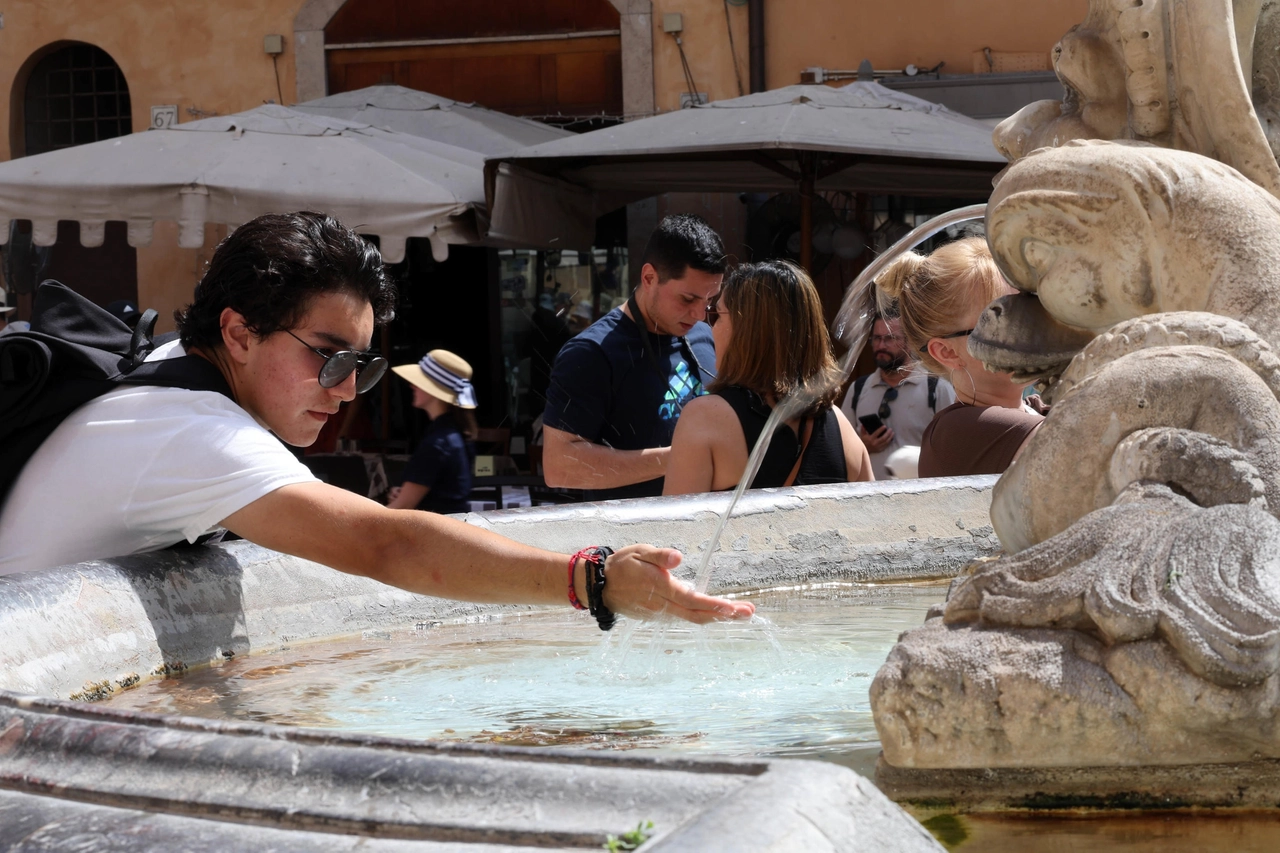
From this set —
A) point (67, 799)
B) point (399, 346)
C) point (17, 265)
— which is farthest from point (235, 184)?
point (67, 799)

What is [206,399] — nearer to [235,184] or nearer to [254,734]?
[254,734]

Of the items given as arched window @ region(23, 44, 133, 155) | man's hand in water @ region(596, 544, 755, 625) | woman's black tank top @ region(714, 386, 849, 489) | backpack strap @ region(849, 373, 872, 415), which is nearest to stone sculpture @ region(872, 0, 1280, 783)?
man's hand in water @ region(596, 544, 755, 625)

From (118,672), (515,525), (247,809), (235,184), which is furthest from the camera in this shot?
(235,184)

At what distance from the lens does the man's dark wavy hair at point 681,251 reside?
458 cm

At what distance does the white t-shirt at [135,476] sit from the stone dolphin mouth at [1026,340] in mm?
1158

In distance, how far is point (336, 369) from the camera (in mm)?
2529

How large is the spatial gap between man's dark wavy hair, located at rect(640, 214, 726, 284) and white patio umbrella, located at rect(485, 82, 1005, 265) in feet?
10.1

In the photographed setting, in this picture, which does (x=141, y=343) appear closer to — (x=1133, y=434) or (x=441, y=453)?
(x=1133, y=434)

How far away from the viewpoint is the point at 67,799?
4.20ft

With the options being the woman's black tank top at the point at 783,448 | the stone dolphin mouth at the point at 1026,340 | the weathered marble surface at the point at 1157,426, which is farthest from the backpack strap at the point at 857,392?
the weathered marble surface at the point at 1157,426

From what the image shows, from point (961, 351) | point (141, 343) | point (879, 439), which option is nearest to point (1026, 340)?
point (961, 351)

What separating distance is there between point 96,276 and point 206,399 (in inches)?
472

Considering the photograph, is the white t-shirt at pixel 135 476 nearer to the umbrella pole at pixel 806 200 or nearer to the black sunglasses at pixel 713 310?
the black sunglasses at pixel 713 310

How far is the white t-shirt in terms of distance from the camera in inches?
91.4
